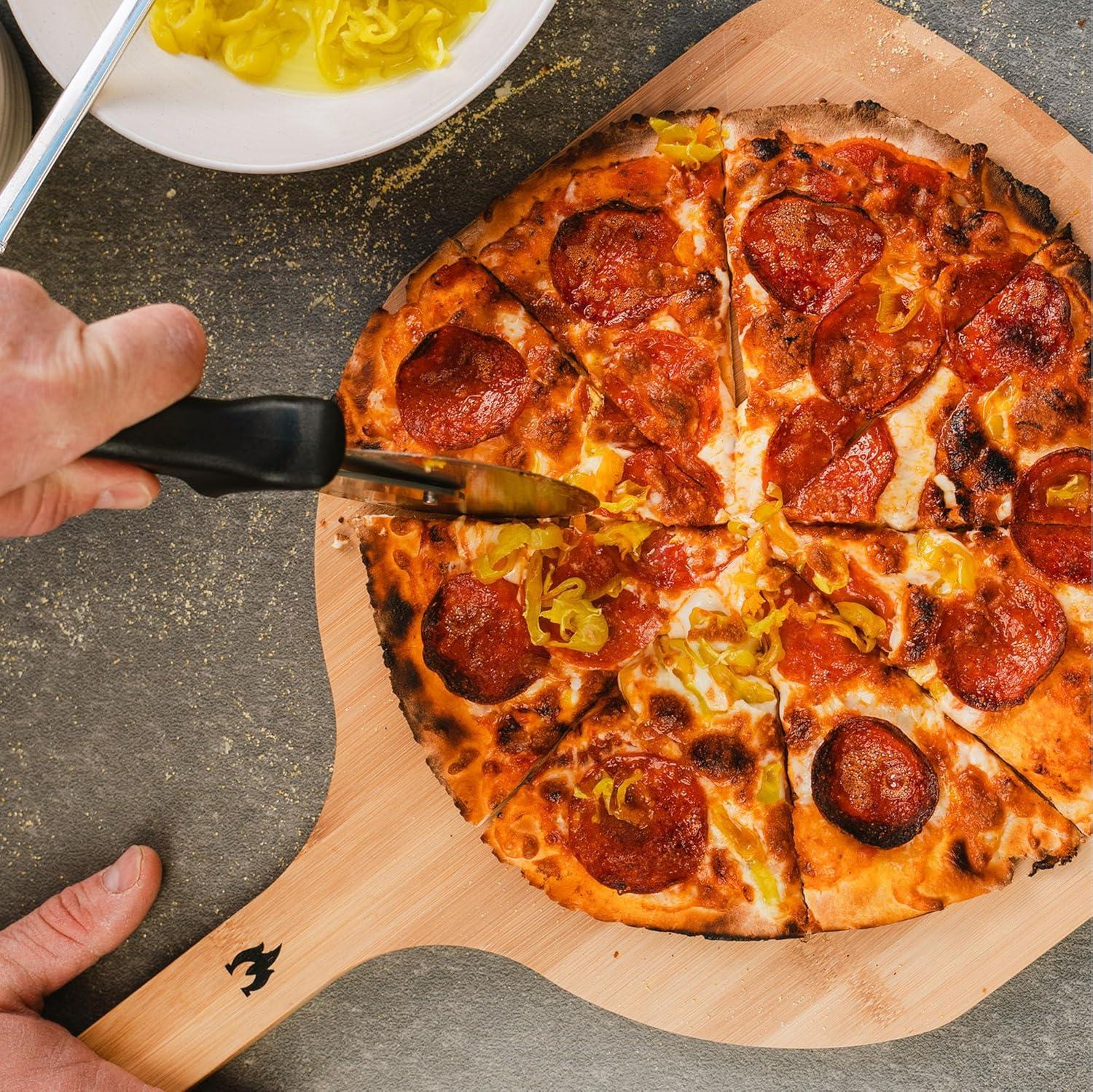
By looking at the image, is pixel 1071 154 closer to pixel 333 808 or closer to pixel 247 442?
pixel 247 442

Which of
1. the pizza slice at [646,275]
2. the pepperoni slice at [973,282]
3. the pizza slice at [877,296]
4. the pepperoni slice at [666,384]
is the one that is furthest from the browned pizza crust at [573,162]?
the pepperoni slice at [973,282]

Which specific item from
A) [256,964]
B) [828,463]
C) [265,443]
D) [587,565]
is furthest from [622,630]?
[256,964]

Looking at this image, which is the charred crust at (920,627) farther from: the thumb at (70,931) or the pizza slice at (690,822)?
the thumb at (70,931)

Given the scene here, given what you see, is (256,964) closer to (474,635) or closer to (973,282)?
(474,635)

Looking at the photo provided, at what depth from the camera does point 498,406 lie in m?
2.35

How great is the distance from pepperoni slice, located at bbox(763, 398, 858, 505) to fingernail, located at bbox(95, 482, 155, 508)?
137 cm

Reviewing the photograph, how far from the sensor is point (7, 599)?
2.83 metres

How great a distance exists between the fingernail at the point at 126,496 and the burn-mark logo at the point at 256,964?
1322 millimetres

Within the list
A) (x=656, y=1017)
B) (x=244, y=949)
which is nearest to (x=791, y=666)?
(x=656, y=1017)

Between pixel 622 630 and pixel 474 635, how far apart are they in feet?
1.15

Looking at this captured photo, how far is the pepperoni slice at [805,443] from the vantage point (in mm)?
2350

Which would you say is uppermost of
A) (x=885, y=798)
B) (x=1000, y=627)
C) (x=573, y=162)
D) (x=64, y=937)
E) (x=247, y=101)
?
(x=247, y=101)

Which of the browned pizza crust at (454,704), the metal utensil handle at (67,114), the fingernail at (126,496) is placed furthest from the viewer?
the browned pizza crust at (454,704)

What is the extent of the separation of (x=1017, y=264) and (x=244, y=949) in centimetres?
255
